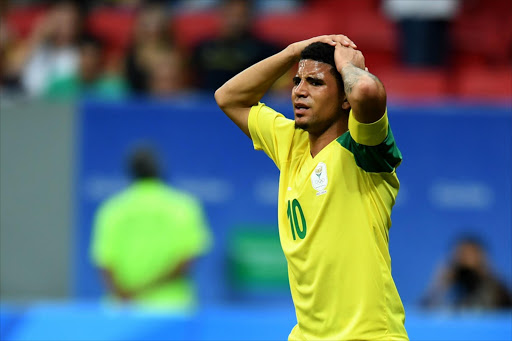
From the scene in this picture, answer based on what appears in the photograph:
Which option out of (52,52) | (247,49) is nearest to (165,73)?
(247,49)

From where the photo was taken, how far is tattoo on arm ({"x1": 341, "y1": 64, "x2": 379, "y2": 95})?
139 inches

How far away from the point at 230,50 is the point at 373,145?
5.83 meters

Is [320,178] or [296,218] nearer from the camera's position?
[320,178]

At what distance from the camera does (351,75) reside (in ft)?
11.8

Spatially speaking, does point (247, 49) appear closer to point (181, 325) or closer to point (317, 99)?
point (181, 325)

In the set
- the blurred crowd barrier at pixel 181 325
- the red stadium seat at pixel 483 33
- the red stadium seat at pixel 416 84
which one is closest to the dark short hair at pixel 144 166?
the blurred crowd barrier at pixel 181 325

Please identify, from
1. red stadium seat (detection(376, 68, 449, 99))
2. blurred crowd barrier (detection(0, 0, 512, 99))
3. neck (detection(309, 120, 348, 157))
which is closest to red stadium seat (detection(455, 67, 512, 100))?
blurred crowd barrier (detection(0, 0, 512, 99))

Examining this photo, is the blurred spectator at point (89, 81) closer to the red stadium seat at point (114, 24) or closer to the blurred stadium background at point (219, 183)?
the blurred stadium background at point (219, 183)

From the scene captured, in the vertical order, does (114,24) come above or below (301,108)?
above

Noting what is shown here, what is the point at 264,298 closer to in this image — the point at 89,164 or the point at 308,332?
the point at 89,164

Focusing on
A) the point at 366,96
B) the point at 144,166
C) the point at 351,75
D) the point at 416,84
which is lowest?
the point at 366,96

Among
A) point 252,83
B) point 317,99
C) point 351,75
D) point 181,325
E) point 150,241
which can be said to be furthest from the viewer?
point 150,241

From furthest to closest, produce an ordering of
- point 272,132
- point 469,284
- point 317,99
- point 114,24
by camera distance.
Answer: point 114,24 < point 469,284 < point 272,132 < point 317,99

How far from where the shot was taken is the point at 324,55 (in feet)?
12.6
